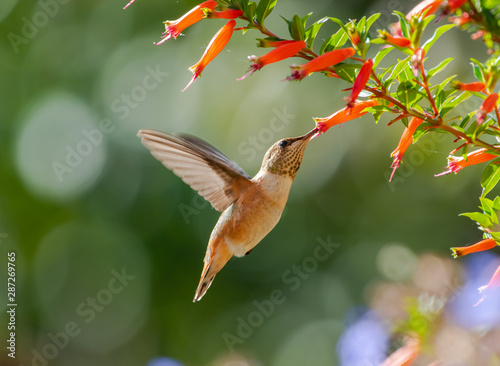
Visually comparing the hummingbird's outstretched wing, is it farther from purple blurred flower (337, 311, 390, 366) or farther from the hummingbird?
purple blurred flower (337, 311, 390, 366)

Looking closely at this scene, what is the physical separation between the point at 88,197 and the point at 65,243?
2.18 ft

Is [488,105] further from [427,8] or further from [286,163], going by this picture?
[286,163]

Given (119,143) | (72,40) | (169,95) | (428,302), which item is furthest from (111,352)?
(428,302)

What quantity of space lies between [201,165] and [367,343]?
1176 millimetres

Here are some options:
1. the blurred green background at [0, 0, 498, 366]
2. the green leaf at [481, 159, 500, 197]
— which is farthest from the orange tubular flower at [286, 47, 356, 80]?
the blurred green background at [0, 0, 498, 366]

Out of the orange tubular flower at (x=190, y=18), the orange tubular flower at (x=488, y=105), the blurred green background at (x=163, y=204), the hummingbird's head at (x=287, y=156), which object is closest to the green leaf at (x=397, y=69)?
the orange tubular flower at (x=488, y=105)

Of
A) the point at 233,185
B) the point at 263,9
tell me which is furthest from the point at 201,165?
the point at 263,9

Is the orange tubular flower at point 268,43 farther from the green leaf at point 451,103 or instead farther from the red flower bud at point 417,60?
the green leaf at point 451,103

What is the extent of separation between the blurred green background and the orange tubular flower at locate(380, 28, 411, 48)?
402 cm

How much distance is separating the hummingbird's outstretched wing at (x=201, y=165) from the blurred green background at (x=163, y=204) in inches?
110

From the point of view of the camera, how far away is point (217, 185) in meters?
2.94

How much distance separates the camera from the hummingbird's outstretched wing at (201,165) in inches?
99.5

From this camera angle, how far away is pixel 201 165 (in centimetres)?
279

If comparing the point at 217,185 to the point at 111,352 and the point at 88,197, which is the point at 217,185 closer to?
the point at 88,197
